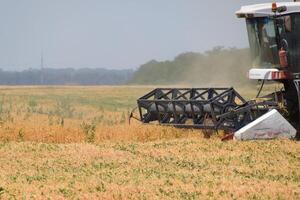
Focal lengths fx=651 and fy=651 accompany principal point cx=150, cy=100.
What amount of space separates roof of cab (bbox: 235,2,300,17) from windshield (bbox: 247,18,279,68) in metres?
0.22

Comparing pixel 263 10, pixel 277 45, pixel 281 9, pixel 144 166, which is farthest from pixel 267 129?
pixel 144 166

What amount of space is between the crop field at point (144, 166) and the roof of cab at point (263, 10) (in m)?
3.06

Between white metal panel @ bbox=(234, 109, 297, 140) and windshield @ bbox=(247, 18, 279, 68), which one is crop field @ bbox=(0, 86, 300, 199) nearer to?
white metal panel @ bbox=(234, 109, 297, 140)

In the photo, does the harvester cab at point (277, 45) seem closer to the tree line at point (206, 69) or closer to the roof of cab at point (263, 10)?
the roof of cab at point (263, 10)

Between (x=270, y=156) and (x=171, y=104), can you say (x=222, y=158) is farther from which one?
(x=171, y=104)

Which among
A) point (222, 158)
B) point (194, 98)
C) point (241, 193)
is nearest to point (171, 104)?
point (194, 98)

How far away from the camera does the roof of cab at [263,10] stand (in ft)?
48.7

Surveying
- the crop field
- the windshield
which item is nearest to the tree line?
the windshield

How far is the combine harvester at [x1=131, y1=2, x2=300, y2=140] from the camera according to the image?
1395cm

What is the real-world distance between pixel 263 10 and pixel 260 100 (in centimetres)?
214

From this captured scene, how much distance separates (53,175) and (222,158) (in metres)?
3.19

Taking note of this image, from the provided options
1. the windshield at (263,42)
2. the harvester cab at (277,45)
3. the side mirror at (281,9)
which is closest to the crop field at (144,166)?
the harvester cab at (277,45)

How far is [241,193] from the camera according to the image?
820 cm

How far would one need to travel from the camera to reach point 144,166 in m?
10.5
